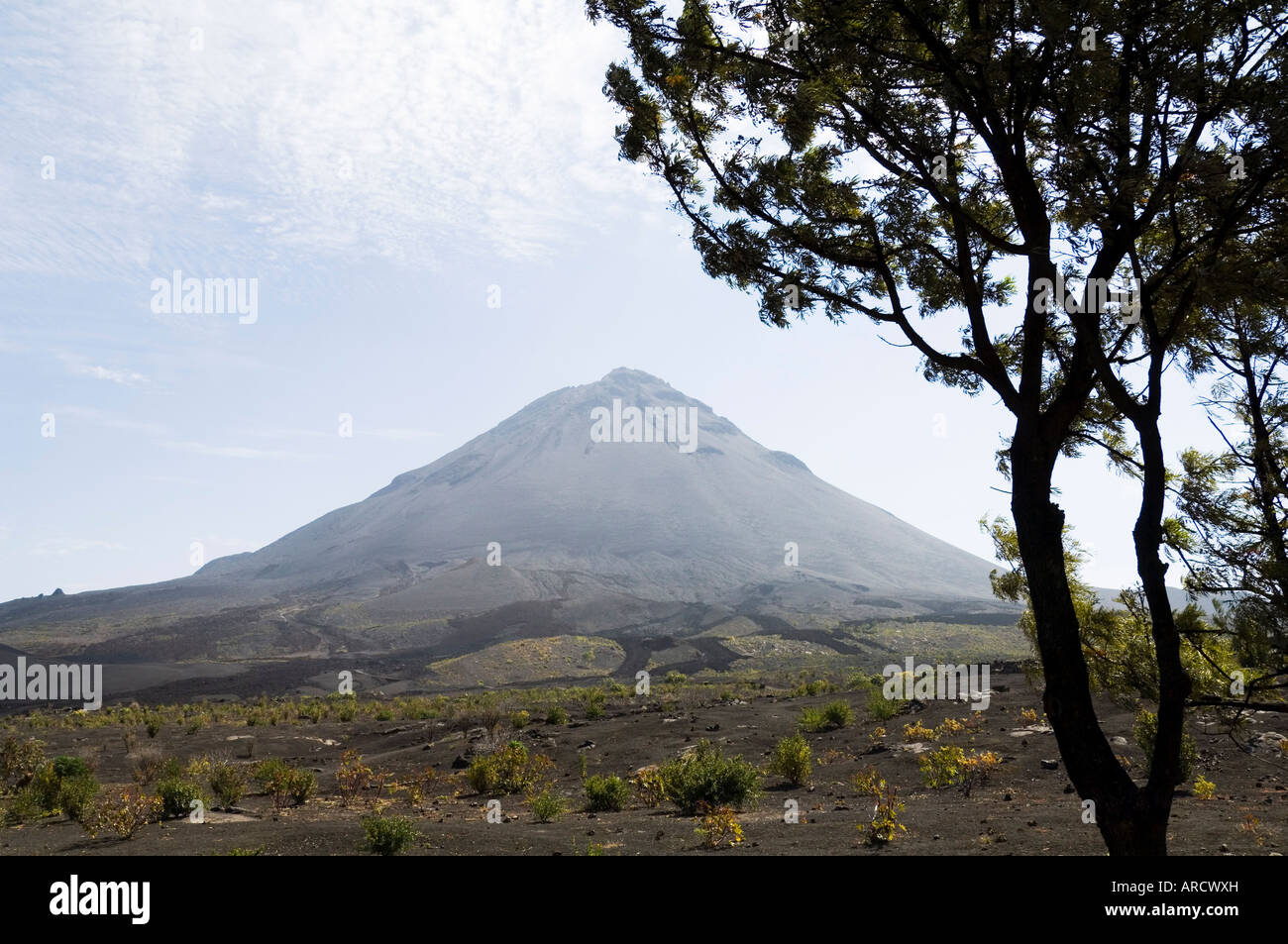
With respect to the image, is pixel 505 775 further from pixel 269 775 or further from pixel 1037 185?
pixel 1037 185

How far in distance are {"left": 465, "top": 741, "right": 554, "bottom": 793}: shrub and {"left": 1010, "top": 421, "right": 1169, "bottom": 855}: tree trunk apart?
1105 centimetres

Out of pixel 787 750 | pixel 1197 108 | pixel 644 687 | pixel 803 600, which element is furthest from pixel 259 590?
pixel 1197 108

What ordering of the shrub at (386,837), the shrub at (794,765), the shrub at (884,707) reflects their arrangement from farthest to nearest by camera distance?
the shrub at (884,707) → the shrub at (794,765) → the shrub at (386,837)

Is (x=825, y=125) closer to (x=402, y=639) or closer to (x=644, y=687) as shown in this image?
(x=644, y=687)

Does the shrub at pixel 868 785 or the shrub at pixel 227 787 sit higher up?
the shrub at pixel 868 785

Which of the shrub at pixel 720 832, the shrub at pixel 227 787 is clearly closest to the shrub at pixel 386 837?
the shrub at pixel 720 832

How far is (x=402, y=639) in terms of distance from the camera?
86.7m

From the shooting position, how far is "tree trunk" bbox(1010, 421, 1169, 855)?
15.6 ft

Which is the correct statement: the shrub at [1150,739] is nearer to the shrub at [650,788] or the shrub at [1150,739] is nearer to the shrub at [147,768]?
the shrub at [650,788]

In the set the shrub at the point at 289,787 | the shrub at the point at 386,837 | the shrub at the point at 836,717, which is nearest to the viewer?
the shrub at the point at 386,837

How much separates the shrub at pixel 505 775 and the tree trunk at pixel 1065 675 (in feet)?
36.3

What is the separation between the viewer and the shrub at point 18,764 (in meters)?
14.8

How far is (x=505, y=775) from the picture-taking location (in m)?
14.4

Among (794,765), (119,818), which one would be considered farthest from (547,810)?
(119,818)
